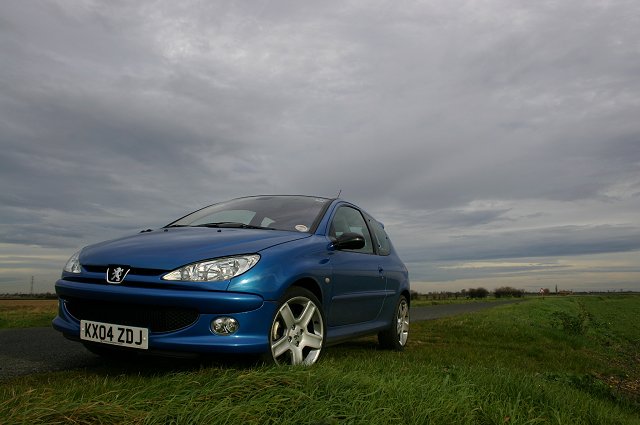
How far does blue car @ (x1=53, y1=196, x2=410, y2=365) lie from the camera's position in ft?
12.1

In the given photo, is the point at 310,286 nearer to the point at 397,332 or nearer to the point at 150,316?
the point at 150,316

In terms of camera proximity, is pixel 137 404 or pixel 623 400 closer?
pixel 137 404

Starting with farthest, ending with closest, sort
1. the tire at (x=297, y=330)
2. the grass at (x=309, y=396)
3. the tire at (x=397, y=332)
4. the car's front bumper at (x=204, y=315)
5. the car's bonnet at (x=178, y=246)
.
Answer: the tire at (x=397, y=332), the tire at (x=297, y=330), the car's bonnet at (x=178, y=246), the car's front bumper at (x=204, y=315), the grass at (x=309, y=396)

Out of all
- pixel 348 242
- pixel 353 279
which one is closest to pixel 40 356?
pixel 353 279

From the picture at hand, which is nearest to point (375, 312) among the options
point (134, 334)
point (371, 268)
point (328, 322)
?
point (371, 268)

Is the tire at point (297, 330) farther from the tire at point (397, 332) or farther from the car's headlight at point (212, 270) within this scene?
the tire at point (397, 332)

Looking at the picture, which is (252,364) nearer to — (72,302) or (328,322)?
(328,322)

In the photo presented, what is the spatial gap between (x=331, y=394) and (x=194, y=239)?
5.91ft

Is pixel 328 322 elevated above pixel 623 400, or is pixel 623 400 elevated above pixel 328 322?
pixel 328 322

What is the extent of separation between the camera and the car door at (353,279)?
4.93 metres

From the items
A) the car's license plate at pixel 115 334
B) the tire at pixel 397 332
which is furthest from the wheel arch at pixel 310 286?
the tire at pixel 397 332

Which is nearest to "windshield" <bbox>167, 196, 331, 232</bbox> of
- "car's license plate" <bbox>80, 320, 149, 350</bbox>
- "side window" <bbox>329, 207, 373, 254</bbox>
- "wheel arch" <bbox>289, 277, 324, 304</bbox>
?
"side window" <bbox>329, 207, 373, 254</bbox>

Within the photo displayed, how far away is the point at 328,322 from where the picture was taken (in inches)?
187

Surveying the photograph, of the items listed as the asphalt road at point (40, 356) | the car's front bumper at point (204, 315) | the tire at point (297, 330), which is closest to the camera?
the car's front bumper at point (204, 315)
